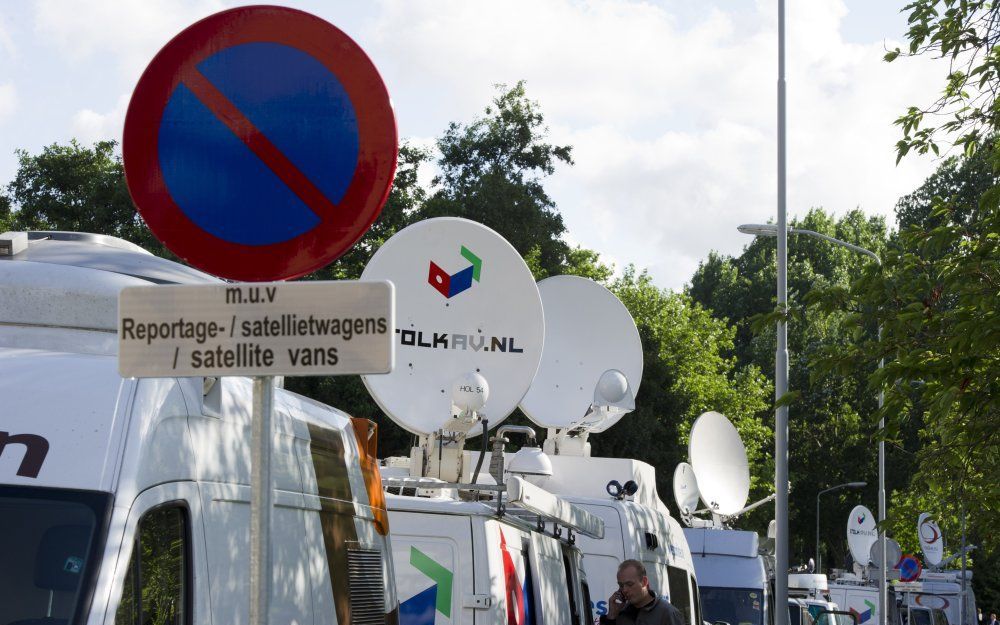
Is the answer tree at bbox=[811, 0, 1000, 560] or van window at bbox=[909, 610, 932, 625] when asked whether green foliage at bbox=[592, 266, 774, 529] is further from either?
tree at bbox=[811, 0, 1000, 560]

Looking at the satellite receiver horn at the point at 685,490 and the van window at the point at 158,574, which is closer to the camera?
the van window at the point at 158,574

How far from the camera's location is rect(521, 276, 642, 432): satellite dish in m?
13.4

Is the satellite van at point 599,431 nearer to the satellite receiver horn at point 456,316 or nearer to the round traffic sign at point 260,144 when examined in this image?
the satellite receiver horn at point 456,316

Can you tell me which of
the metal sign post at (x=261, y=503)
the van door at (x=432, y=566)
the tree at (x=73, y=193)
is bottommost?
the van door at (x=432, y=566)

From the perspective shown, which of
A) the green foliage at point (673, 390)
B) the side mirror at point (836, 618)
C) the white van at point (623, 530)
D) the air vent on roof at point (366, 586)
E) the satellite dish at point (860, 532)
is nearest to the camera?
the air vent on roof at point (366, 586)


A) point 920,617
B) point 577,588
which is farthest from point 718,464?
point 920,617

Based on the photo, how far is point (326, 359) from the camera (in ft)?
9.41

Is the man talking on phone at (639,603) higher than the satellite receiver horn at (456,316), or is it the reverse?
the satellite receiver horn at (456,316)

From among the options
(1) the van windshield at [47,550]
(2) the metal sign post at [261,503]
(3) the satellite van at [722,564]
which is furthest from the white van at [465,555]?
(3) the satellite van at [722,564]

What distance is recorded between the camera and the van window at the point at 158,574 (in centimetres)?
343

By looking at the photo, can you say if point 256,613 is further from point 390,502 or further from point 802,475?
point 802,475

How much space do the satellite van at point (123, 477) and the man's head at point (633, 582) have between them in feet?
13.6

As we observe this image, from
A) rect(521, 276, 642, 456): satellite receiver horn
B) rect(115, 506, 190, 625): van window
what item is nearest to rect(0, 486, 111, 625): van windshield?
rect(115, 506, 190, 625): van window

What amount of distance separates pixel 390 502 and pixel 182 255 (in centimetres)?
385
